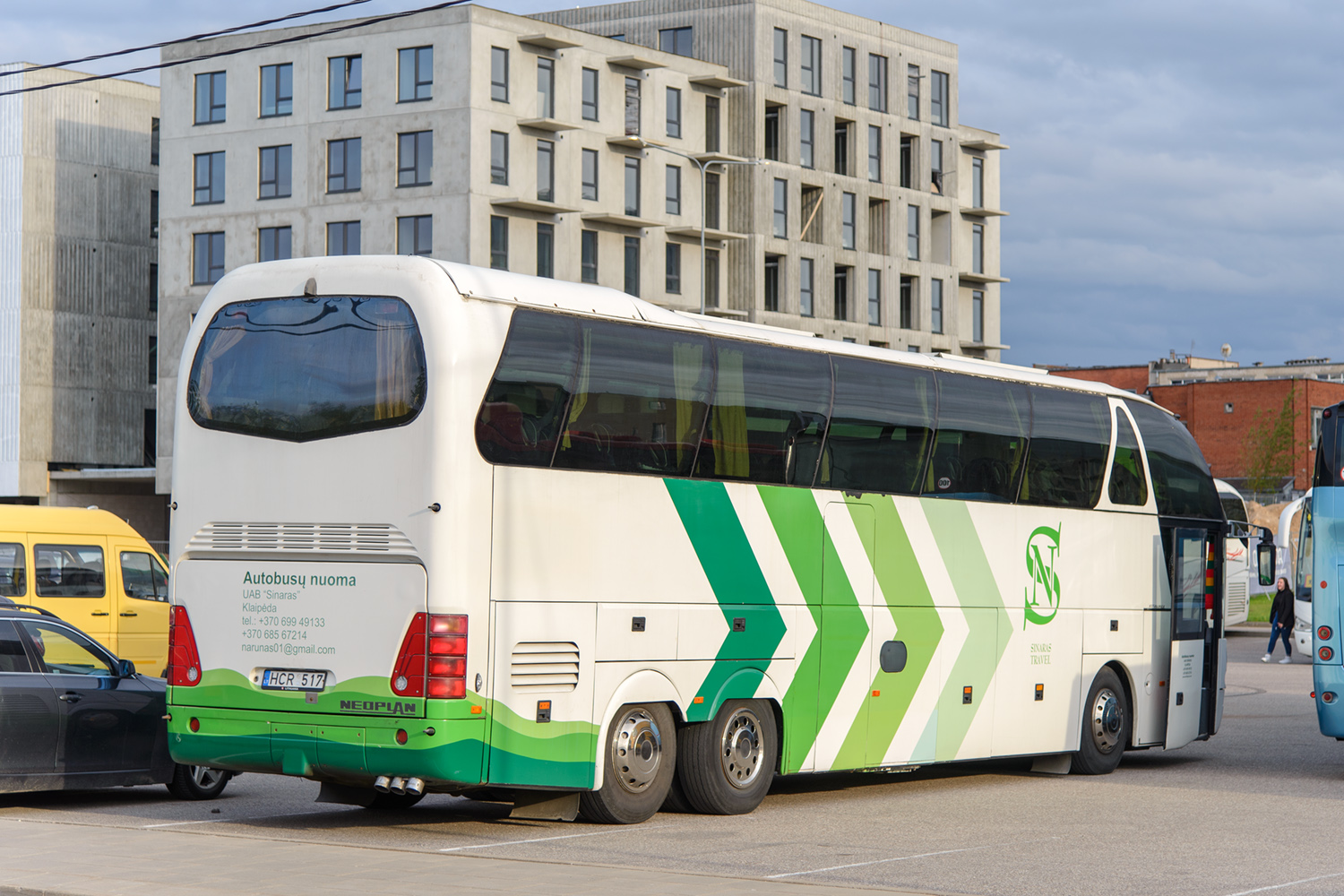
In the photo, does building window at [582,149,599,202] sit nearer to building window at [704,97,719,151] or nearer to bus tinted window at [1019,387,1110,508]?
building window at [704,97,719,151]

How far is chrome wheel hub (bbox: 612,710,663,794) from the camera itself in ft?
42.5

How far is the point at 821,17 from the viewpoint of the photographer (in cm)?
7312

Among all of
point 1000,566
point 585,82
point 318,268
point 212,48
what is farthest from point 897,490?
point 212,48

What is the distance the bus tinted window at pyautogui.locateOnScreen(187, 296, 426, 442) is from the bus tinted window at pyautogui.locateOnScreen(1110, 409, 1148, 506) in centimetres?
851

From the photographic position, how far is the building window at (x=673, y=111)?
6819cm

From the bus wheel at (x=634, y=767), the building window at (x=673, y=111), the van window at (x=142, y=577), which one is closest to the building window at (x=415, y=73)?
the building window at (x=673, y=111)

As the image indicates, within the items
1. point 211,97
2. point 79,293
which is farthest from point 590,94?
point 79,293

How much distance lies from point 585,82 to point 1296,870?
56280mm

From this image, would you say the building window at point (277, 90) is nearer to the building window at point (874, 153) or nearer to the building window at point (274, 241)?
the building window at point (274, 241)

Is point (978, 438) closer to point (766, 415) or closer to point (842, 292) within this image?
point (766, 415)

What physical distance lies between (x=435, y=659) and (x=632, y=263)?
55514 mm

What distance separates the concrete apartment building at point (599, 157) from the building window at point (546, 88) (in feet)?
0.26

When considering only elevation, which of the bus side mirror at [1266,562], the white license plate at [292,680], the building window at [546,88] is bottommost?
the white license plate at [292,680]

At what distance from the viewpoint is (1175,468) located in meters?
18.8
